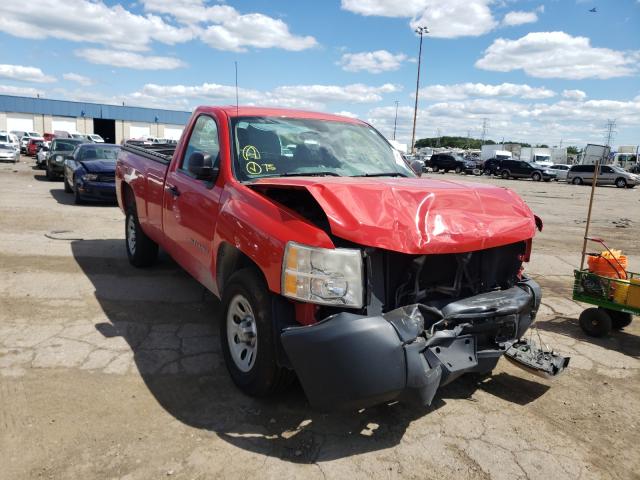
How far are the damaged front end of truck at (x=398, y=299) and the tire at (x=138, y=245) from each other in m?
3.52

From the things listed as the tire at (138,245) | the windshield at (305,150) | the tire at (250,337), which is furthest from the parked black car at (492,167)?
the tire at (250,337)

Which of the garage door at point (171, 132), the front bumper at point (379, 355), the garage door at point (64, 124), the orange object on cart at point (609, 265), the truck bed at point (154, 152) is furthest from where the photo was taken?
the garage door at point (171, 132)

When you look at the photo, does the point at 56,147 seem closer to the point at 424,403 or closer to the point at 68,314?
the point at 68,314

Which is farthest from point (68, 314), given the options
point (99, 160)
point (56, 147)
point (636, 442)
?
point (56, 147)

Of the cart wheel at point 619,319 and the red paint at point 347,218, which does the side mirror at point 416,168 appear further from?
the cart wheel at point 619,319

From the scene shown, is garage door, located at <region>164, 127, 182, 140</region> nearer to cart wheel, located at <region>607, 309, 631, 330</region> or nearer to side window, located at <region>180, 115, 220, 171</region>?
side window, located at <region>180, 115, 220, 171</region>

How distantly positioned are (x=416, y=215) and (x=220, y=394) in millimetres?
1809

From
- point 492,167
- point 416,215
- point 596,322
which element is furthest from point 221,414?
point 492,167

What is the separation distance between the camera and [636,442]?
3189mm

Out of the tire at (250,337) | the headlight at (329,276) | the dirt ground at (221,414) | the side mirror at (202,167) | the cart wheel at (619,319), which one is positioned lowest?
the dirt ground at (221,414)

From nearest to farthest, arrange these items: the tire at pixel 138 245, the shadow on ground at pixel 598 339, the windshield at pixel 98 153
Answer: the shadow on ground at pixel 598 339 < the tire at pixel 138 245 < the windshield at pixel 98 153

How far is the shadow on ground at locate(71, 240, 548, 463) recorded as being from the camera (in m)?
3.03

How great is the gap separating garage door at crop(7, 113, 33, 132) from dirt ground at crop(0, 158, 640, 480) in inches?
2844

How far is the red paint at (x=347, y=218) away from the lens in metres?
2.83
